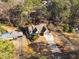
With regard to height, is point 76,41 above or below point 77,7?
below

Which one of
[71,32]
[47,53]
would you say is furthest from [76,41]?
[47,53]

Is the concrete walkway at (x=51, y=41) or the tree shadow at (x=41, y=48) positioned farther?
the concrete walkway at (x=51, y=41)

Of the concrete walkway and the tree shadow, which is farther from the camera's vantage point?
the concrete walkway

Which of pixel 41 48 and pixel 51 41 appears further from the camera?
pixel 51 41

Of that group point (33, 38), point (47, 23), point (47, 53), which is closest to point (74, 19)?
point (47, 23)

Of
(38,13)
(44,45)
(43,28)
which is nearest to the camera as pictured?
(44,45)

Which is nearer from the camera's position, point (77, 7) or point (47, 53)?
point (47, 53)

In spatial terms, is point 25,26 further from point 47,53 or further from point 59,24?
point 47,53

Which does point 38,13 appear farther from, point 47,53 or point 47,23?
point 47,53

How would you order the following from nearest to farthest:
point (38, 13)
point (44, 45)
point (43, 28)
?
point (44, 45) → point (43, 28) → point (38, 13)
